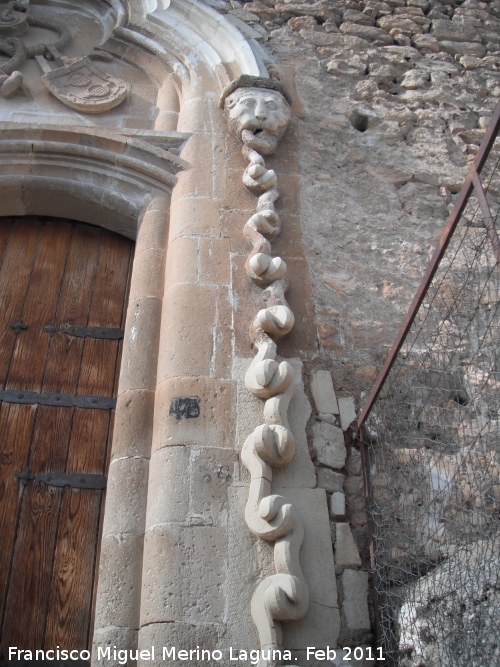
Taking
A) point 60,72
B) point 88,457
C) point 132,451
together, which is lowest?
point 132,451

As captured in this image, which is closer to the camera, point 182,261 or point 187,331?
point 187,331

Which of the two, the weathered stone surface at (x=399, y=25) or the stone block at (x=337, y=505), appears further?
the weathered stone surface at (x=399, y=25)

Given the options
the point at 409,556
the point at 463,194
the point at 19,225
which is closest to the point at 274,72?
the point at 19,225

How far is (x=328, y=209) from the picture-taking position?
12.2ft

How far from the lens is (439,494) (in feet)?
8.58

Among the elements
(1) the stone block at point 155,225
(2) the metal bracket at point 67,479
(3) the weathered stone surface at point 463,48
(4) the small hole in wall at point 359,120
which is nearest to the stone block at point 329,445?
(2) the metal bracket at point 67,479

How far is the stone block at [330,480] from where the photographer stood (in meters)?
2.75

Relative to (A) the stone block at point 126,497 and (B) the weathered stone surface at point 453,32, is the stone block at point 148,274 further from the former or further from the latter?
(B) the weathered stone surface at point 453,32

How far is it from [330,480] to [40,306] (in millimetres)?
1662

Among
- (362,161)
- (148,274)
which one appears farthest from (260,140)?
(148,274)

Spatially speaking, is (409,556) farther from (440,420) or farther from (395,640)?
(440,420)

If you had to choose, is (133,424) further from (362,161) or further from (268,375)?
(362,161)

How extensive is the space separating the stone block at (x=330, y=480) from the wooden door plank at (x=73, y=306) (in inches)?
46.8

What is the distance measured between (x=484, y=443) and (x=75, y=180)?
93.2 inches
